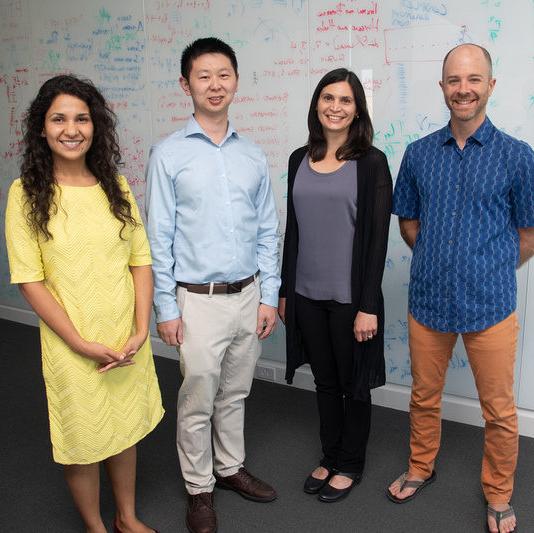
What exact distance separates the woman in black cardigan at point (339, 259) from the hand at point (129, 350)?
594 mm

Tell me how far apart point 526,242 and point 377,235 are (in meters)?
0.49

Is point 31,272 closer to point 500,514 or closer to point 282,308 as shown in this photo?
point 282,308

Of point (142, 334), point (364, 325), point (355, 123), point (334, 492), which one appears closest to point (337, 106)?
point (355, 123)

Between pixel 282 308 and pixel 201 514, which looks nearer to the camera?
pixel 201 514

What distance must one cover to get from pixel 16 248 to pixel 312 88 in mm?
1837

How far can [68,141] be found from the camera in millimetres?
1710

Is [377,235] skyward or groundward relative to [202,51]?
groundward

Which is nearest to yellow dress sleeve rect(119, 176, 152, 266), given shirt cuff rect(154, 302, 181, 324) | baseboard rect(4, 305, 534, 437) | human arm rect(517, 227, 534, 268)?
shirt cuff rect(154, 302, 181, 324)

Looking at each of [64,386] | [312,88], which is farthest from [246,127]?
[64,386]

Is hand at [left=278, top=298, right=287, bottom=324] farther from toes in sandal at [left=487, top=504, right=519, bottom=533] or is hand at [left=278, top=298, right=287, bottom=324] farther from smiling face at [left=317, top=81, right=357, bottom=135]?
toes in sandal at [left=487, top=504, right=519, bottom=533]

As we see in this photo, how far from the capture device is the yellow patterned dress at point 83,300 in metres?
1.69

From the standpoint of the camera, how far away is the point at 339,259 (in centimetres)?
212

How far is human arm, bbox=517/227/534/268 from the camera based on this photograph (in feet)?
6.52

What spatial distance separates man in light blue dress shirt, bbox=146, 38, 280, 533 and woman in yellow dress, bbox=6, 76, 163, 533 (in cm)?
13
